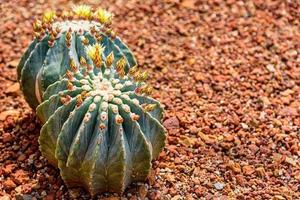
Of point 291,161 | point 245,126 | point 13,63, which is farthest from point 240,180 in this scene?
point 13,63

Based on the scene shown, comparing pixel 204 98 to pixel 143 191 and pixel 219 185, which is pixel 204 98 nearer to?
pixel 219 185

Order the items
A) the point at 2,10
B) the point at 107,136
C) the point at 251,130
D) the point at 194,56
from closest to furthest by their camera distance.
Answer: the point at 107,136 → the point at 251,130 → the point at 194,56 → the point at 2,10

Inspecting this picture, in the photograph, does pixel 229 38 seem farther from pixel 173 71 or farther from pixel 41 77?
pixel 41 77

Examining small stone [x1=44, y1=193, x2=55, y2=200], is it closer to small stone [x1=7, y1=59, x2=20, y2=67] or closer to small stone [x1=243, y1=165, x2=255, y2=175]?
small stone [x1=243, y1=165, x2=255, y2=175]

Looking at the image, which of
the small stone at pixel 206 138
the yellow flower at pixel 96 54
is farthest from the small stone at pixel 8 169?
the small stone at pixel 206 138

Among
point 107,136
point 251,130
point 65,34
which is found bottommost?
point 251,130

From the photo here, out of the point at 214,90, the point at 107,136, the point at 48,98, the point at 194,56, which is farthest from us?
the point at 194,56

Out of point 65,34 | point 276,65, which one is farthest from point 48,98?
point 276,65

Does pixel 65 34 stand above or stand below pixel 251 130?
above

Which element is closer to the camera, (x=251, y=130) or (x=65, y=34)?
(x=65, y=34)
